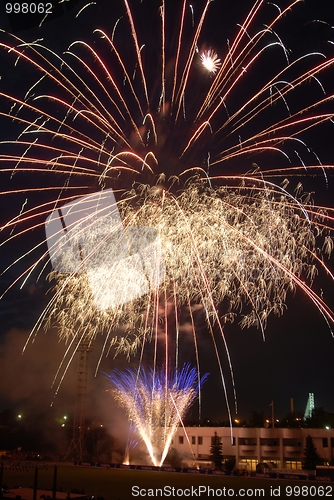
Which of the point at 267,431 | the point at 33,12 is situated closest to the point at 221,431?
the point at 267,431

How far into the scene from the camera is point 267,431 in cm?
5006

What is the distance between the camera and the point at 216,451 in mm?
48250

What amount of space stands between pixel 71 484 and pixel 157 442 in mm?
17613

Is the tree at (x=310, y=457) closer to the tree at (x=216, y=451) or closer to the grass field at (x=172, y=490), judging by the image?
the tree at (x=216, y=451)

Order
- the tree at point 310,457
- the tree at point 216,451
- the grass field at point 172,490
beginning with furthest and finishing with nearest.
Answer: the tree at point 216,451 → the tree at point 310,457 → the grass field at point 172,490

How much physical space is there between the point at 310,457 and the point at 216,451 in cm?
856

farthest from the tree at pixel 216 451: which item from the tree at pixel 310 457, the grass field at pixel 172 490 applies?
the grass field at pixel 172 490

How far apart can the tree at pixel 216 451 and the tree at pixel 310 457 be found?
25.2ft

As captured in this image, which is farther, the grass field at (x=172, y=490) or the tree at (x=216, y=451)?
the tree at (x=216, y=451)

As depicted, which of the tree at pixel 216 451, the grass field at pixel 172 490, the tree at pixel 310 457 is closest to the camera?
the grass field at pixel 172 490

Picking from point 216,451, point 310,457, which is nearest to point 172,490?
point 310,457

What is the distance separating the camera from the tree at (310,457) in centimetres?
4462

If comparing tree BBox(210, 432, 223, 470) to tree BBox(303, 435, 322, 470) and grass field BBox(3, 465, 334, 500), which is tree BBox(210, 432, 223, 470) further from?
grass field BBox(3, 465, 334, 500)

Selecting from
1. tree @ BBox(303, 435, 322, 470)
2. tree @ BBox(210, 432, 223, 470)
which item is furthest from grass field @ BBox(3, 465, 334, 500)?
tree @ BBox(210, 432, 223, 470)
